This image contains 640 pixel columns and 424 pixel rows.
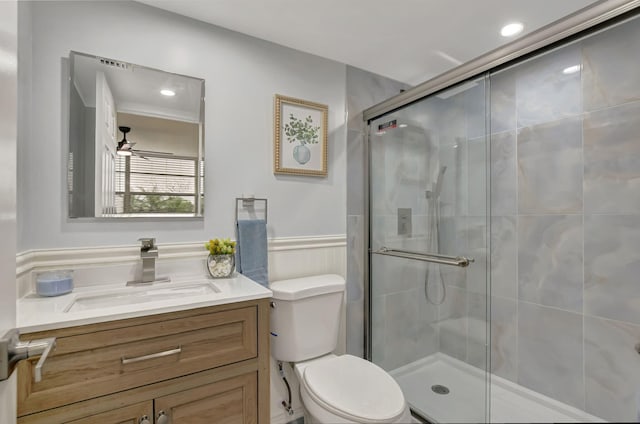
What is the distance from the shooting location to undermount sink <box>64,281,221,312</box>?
1.29m

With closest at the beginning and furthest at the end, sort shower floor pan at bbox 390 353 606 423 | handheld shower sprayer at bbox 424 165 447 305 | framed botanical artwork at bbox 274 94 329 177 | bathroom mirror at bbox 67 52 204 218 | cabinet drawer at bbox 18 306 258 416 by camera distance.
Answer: cabinet drawer at bbox 18 306 258 416, bathroom mirror at bbox 67 52 204 218, shower floor pan at bbox 390 353 606 423, handheld shower sprayer at bbox 424 165 447 305, framed botanical artwork at bbox 274 94 329 177

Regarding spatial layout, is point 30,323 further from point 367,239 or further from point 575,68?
point 575,68

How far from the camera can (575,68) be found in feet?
5.94

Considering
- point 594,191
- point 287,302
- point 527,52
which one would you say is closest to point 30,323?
point 287,302

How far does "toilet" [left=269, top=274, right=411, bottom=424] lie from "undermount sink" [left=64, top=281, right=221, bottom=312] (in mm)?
366

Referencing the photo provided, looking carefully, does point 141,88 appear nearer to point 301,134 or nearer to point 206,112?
point 206,112

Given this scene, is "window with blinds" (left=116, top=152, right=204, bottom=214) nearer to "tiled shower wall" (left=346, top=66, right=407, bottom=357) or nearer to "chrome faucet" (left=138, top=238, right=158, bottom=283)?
"chrome faucet" (left=138, top=238, right=158, bottom=283)

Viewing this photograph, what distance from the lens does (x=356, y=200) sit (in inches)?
86.4

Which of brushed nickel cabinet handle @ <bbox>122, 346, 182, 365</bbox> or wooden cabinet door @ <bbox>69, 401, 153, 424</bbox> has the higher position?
brushed nickel cabinet handle @ <bbox>122, 346, 182, 365</bbox>

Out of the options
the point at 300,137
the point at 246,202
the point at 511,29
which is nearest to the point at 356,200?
the point at 300,137

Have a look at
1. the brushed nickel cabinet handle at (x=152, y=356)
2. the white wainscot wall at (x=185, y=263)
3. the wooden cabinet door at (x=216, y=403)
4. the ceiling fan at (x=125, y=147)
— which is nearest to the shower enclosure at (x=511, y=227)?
the white wainscot wall at (x=185, y=263)

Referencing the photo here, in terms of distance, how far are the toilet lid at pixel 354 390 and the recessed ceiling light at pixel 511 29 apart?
1848 millimetres

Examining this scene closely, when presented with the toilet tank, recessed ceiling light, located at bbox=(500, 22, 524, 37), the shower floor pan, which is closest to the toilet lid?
the toilet tank

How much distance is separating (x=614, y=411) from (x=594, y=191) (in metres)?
1.87
